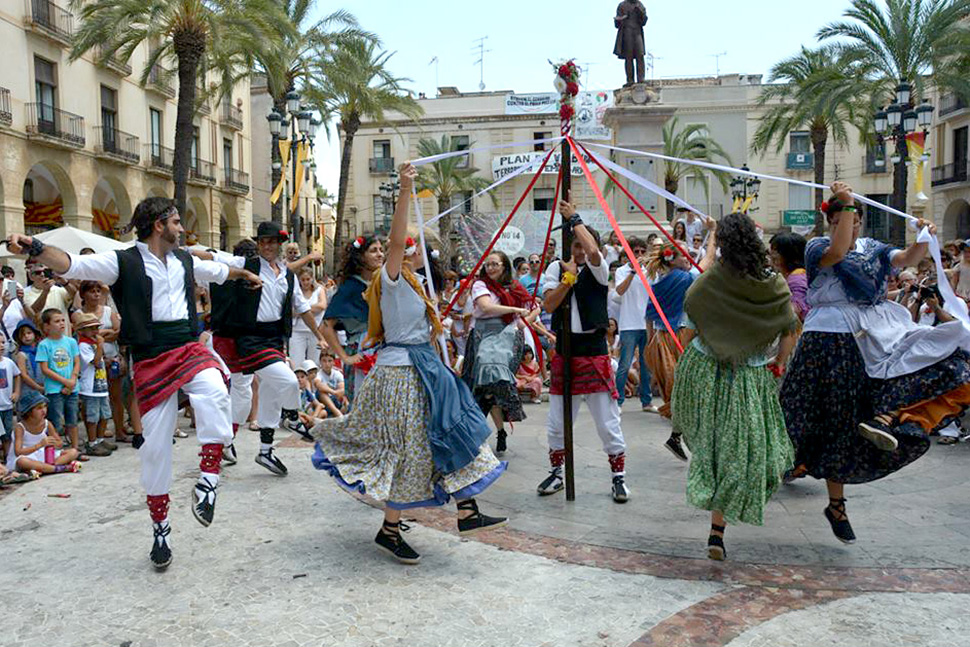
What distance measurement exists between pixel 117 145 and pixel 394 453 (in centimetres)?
2632

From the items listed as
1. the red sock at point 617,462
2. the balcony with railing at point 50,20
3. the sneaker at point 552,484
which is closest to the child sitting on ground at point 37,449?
the sneaker at point 552,484

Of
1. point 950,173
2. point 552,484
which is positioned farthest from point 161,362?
point 950,173

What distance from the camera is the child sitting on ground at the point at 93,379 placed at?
24.2 feet

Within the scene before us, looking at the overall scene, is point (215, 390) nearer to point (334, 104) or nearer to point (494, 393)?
point (494, 393)

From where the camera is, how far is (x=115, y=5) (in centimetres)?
1758

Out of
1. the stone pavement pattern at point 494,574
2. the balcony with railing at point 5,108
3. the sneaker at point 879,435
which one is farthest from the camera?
the balcony with railing at point 5,108

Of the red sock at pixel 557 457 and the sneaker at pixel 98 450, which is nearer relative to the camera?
the red sock at pixel 557 457

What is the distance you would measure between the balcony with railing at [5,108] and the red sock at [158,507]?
20.7 meters

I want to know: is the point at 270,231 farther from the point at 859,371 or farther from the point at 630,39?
the point at 630,39

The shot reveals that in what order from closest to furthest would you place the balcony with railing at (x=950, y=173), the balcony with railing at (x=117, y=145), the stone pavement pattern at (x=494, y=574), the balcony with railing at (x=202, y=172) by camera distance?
the stone pavement pattern at (x=494, y=574)
the balcony with railing at (x=117, y=145)
the balcony with railing at (x=202, y=172)
the balcony with railing at (x=950, y=173)

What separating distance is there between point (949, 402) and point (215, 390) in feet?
12.8

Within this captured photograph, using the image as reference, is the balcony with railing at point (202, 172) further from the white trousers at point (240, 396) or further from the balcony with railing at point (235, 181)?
the white trousers at point (240, 396)

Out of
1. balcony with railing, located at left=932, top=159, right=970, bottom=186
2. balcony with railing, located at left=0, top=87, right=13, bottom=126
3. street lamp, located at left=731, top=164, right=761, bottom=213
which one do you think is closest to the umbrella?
balcony with railing, located at left=0, top=87, right=13, bottom=126

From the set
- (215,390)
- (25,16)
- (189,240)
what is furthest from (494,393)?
(25,16)
